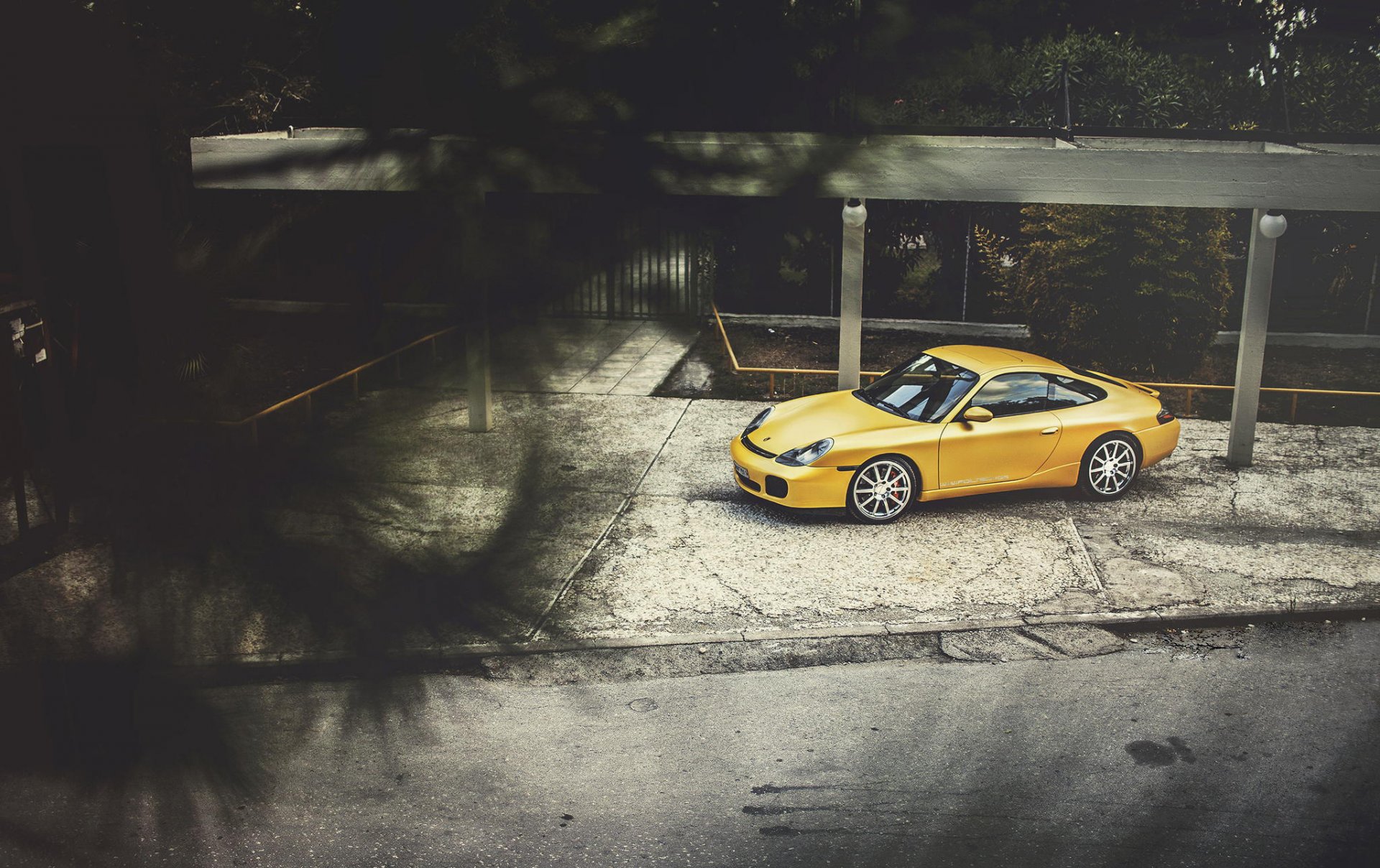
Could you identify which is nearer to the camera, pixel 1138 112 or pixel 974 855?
pixel 1138 112

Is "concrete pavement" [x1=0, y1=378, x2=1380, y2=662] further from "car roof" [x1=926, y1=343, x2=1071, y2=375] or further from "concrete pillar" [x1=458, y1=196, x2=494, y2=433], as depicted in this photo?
"car roof" [x1=926, y1=343, x2=1071, y2=375]

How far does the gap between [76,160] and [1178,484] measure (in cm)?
1006

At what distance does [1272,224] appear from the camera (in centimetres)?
867

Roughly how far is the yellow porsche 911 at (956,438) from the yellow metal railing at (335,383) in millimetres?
7430

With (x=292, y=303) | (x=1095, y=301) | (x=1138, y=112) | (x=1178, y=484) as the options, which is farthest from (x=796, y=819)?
(x=1095, y=301)

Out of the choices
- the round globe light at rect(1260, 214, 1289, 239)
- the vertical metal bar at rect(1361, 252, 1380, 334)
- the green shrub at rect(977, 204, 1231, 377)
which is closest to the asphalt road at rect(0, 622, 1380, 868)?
the round globe light at rect(1260, 214, 1289, 239)

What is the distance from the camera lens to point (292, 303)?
3.22ft

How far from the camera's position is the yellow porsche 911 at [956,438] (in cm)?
863

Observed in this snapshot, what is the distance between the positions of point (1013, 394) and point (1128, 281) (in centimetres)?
543

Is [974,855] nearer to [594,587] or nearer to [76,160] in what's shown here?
[76,160]

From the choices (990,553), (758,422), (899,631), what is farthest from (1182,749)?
(758,422)

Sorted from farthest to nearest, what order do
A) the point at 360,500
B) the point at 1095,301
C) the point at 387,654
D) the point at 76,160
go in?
the point at 1095,301
the point at 387,654
the point at 360,500
the point at 76,160

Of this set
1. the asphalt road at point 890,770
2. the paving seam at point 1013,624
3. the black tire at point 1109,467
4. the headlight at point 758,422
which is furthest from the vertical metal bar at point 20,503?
the black tire at point 1109,467

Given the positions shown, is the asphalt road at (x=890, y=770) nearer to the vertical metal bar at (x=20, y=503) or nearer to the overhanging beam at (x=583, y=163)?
the vertical metal bar at (x=20, y=503)
